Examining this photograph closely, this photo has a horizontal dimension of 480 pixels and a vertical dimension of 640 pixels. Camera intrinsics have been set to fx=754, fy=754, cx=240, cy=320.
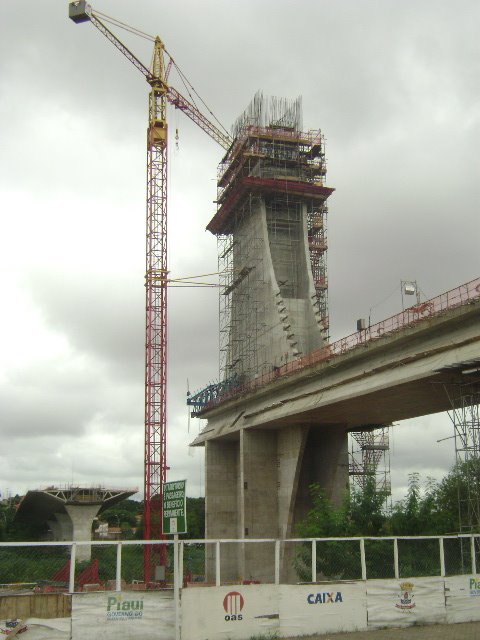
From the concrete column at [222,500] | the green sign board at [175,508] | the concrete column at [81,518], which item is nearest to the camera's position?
the green sign board at [175,508]

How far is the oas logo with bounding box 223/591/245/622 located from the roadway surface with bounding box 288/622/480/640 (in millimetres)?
2337

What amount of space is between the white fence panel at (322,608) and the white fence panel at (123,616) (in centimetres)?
357

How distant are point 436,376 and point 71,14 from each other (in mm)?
62761

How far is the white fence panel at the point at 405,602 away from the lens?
2306cm

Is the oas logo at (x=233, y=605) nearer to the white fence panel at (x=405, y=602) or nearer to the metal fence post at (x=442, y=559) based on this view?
the white fence panel at (x=405, y=602)

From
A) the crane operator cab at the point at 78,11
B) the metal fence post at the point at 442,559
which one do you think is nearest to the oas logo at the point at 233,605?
the metal fence post at the point at 442,559

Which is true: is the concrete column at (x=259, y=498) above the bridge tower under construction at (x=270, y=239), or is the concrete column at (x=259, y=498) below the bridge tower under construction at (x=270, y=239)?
below

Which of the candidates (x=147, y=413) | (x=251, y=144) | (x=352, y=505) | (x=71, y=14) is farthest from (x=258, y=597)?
(x=71, y=14)

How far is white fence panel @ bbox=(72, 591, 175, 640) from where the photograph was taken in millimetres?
18703

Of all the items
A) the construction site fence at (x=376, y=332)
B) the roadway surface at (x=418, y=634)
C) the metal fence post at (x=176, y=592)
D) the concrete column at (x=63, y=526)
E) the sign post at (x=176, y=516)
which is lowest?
the concrete column at (x=63, y=526)

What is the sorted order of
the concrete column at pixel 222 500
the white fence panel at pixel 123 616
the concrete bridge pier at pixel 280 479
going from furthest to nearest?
the concrete column at pixel 222 500 < the concrete bridge pier at pixel 280 479 < the white fence panel at pixel 123 616

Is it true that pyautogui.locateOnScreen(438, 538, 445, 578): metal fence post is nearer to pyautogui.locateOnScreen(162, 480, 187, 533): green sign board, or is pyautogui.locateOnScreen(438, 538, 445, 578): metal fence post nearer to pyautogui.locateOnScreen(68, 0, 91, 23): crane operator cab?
pyautogui.locateOnScreen(162, 480, 187, 533): green sign board

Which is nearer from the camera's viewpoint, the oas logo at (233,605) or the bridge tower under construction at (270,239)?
the oas logo at (233,605)

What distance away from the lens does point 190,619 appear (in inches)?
784
